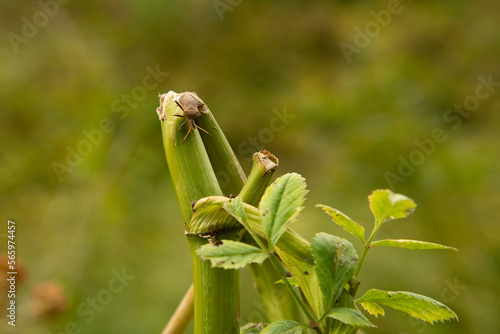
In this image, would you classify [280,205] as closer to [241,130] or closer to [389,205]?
[389,205]

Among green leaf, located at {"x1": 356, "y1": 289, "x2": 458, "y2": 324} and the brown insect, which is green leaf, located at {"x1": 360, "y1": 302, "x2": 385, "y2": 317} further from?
the brown insect

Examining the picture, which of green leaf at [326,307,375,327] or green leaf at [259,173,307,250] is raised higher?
green leaf at [259,173,307,250]

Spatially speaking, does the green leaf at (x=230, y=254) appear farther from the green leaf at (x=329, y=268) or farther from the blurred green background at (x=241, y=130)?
the blurred green background at (x=241, y=130)

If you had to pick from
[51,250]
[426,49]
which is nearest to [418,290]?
[51,250]

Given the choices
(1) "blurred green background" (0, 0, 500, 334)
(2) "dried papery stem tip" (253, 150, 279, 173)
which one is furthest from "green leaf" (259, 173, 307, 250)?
(1) "blurred green background" (0, 0, 500, 334)

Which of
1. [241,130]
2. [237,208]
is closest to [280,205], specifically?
[237,208]

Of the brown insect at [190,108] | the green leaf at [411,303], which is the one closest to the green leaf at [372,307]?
the green leaf at [411,303]
